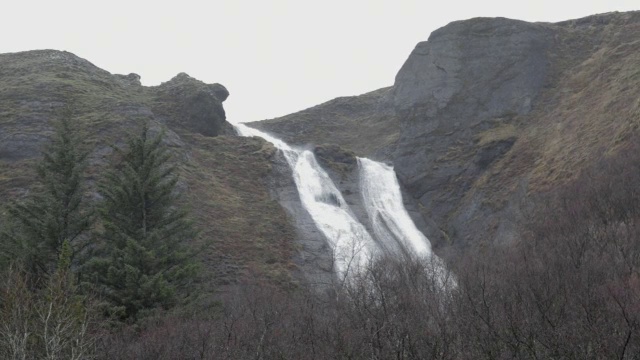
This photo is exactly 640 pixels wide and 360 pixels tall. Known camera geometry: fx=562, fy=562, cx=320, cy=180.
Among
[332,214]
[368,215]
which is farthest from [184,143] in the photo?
[368,215]

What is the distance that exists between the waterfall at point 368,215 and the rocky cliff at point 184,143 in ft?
12.9

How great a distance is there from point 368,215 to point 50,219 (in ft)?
114

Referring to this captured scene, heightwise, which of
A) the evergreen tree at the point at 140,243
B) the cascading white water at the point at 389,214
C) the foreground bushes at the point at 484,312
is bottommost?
the cascading white water at the point at 389,214

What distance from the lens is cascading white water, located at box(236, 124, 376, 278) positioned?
156ft

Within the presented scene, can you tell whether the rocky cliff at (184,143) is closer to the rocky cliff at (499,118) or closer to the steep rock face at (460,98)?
the rocky cliff at (499,118)

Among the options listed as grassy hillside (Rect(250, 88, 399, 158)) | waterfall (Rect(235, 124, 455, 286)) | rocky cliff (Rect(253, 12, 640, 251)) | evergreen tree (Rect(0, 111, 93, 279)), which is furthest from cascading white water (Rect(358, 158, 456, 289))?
evergreen tree (Rect(0, 111, 93, 279))

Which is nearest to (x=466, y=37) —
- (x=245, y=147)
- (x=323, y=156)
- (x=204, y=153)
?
(x=323, y=156)

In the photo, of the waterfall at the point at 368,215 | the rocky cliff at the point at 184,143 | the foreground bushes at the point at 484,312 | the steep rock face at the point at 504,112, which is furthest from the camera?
the steep rock face at the point at 504,112

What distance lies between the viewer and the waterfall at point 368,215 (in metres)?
48.4

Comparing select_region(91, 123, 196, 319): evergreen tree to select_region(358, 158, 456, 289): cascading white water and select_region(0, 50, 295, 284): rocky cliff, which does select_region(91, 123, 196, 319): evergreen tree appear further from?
select_region(358, 158, 456, 289): cascading white water

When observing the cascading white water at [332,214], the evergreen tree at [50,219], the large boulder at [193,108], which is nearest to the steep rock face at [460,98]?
the cascading white water at [332,214]

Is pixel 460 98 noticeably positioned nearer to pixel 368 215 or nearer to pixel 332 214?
pixel 368 215

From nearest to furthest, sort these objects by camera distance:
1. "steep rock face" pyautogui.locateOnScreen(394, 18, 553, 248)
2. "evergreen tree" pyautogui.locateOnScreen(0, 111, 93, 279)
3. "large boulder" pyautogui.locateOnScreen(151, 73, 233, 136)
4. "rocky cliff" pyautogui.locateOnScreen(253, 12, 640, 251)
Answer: "evergreen tree" pyautogui.locateOnScreen(0, 111, 93, 279) < "rocky cliff" pyautogui.locateOnScreen(253, 12, 640, 251) < "steep rock face" pyautogui.locateOnScreen(394, 18, 553, 248) < "large boulder" pyautogui.locateOnScreen(151, 73, 233, 136)

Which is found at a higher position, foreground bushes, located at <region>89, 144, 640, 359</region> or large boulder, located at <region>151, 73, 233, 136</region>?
large boulder, located at <region>151, 73, 233, 136</region>
